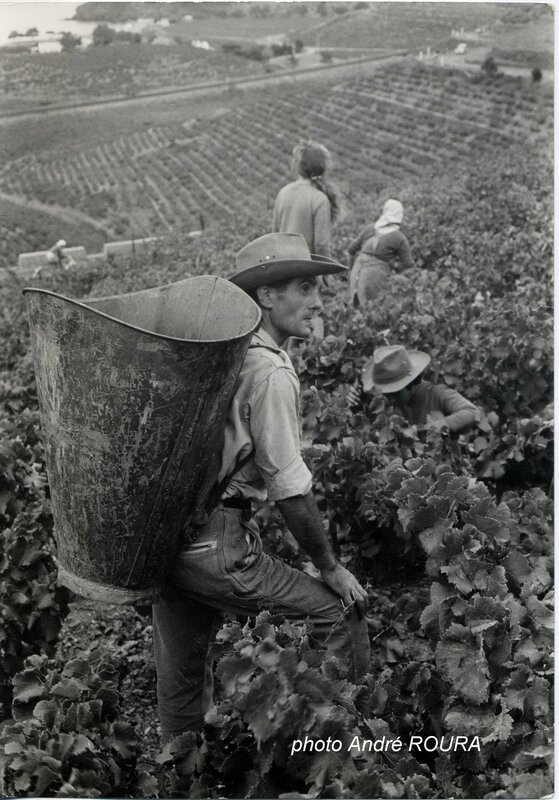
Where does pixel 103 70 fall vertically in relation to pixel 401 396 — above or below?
above

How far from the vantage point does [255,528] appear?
2.74m

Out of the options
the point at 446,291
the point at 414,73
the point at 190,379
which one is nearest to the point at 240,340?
the point at 190,379

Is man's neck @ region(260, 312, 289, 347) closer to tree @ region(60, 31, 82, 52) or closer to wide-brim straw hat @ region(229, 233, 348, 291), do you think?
wide-brim straw hat @ region(229, 233, 348, 291)

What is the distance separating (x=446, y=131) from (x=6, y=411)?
2065cm

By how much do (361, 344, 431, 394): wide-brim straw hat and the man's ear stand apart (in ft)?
6.22

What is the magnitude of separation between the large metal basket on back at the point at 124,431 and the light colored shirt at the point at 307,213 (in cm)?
400

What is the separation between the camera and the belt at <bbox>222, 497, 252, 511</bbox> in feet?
8.62

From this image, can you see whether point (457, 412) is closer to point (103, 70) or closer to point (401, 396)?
point (401, 396)

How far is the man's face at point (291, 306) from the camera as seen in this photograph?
8.81ft

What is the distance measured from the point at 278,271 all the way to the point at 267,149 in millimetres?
22070

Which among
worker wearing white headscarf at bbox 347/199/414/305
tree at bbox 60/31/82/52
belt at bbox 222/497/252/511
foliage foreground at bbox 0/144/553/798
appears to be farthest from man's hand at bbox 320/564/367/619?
worker wearing white headscarf at bbox 347/199/414/305

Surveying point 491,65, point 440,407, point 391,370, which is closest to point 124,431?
point 391,370

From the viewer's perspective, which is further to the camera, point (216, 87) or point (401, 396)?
point (216, 87)

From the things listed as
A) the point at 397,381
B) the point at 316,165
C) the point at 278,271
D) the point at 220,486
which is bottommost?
the point at 397,381
